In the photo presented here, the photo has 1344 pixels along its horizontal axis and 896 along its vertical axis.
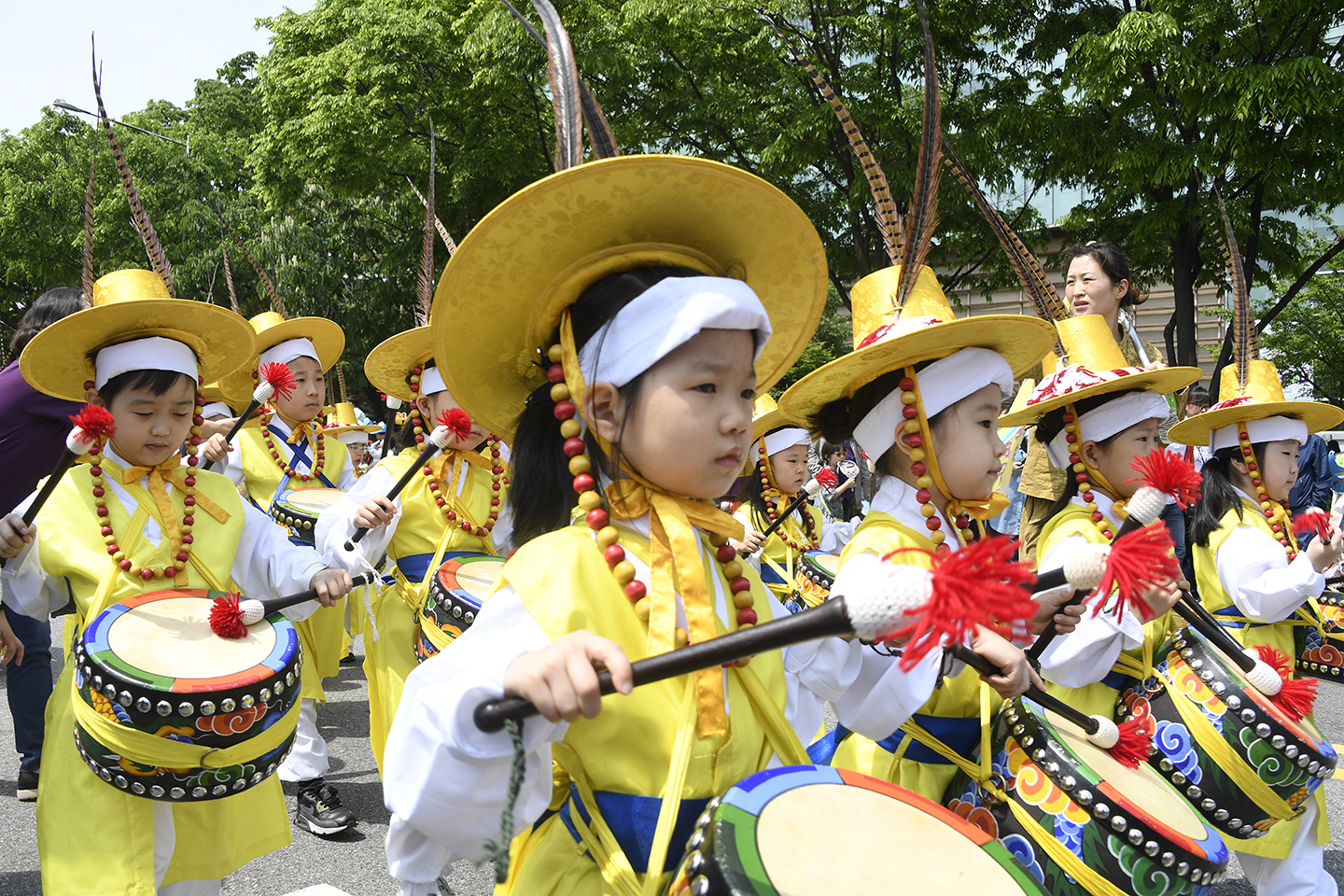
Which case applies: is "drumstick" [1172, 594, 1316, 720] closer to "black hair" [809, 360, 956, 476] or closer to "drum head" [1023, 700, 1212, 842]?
"drum head" [1023, 700, 1212, 842]

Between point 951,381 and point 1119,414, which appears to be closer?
point 951,381

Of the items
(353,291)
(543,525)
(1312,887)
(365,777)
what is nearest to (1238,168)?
(1312,887)

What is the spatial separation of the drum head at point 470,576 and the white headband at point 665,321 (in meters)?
1.78

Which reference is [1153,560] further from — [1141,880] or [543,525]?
[543,525]

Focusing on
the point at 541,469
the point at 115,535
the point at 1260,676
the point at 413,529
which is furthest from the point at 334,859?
the point at 1260,676

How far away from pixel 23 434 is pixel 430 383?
1724mm

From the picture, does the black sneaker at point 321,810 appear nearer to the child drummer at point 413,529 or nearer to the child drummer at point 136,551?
the child drummer at point 413,529

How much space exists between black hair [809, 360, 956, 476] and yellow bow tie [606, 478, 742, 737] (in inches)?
40.7

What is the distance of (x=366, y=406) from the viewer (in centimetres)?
2484

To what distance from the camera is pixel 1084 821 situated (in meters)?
1.98

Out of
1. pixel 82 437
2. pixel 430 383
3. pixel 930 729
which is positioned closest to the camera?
pixel 930 729

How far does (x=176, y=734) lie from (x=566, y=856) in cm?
137

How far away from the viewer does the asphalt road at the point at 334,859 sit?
375 centimetres

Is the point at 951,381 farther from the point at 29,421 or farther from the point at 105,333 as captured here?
the point at 29,421
